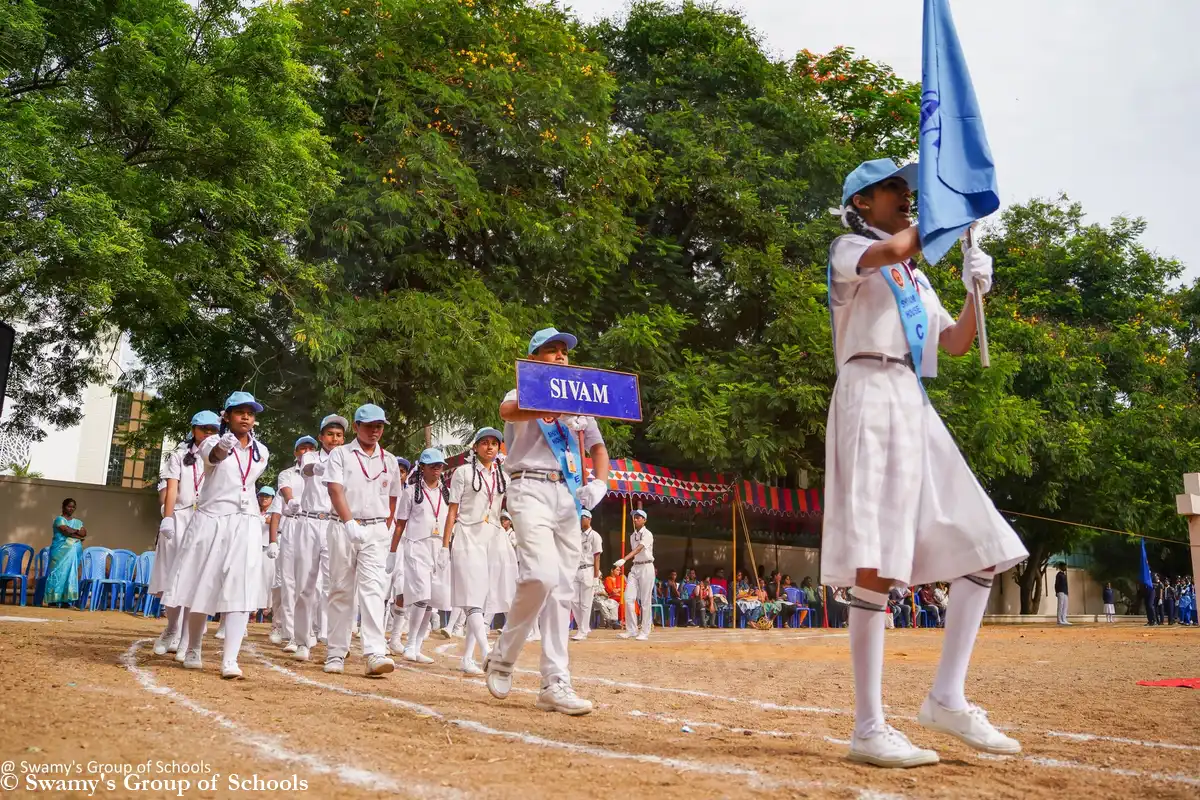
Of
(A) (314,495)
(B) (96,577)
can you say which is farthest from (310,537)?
(B) (96,577)

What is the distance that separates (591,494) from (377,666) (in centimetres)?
292

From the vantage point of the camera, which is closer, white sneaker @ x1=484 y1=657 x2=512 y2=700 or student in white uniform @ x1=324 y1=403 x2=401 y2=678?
white sneaker @ x1=484 y1=657 x2=512 y2=700

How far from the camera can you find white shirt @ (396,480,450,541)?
1239 cm

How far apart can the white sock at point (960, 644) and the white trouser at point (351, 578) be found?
Result: 547cm

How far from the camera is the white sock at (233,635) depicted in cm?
807

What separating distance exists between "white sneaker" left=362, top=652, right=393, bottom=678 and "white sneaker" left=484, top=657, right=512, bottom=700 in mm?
1895

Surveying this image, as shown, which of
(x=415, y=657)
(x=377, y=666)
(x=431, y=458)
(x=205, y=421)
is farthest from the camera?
(x=431, y=458)

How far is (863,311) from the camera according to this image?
4.81 m

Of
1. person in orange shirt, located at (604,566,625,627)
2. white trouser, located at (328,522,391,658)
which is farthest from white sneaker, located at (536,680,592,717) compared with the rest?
person in orange shirt, located at (604,566,625,627)

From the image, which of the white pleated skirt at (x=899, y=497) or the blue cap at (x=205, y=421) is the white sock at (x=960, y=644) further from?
A: the blue cap at (x=205, y=421)

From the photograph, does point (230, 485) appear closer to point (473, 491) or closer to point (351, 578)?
point (351, 578)

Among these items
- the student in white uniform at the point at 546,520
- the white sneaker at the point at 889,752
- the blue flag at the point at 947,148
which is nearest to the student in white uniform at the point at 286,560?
the student in white uniform at the point at 546,520

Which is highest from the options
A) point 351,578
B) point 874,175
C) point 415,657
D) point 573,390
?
point 874,175

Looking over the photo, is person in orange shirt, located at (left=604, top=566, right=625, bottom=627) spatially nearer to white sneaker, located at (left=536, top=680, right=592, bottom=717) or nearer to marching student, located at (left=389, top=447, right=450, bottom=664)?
marching student, located at (left=389, top=447, right=450, bottom=664)
